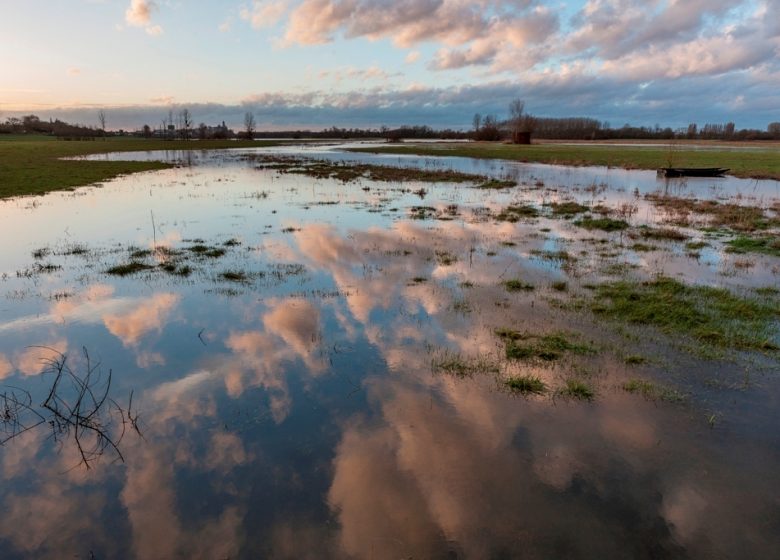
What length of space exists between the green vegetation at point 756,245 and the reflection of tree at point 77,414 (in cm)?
2164

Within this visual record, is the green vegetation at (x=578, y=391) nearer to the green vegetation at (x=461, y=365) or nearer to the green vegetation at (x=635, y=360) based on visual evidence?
the green vegetation at (x=461, y=365)

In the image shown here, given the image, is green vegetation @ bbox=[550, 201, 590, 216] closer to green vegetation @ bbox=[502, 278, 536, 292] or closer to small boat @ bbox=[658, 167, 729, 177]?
green vegetation @ bbox=[502, 278, 536, 292]

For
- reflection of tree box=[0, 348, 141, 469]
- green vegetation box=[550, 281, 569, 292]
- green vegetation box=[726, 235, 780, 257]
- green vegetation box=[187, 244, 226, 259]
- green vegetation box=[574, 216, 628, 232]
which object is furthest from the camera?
green vegetation box=[574, 216, 628, 232]

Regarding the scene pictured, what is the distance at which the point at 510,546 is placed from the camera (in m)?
5.37

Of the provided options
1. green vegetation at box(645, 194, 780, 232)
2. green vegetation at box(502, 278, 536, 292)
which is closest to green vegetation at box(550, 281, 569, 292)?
green vegetation at box(502, 278, 536, 292)

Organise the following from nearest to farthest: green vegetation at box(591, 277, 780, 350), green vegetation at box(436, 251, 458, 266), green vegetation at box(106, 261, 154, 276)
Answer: green vegetation at box(591, 277, 780, 350) < green vegetation at box(106, 261, 154, 276) < green vegetation at box(436, 251, 458, 266)

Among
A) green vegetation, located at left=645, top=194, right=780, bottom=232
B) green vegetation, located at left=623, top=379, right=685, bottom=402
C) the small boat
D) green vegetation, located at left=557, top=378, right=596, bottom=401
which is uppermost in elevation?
the small boat

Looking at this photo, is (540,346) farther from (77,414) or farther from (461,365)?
(77,414)

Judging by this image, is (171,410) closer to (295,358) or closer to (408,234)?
(295,358)

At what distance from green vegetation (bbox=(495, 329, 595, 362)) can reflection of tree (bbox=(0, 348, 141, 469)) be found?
740 cm

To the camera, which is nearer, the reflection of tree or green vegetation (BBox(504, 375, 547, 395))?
the reflection of tree

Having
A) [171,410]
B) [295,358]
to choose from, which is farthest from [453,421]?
[171,410]

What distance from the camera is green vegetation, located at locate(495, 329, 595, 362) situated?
32.2ft

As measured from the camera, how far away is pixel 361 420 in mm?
7816
